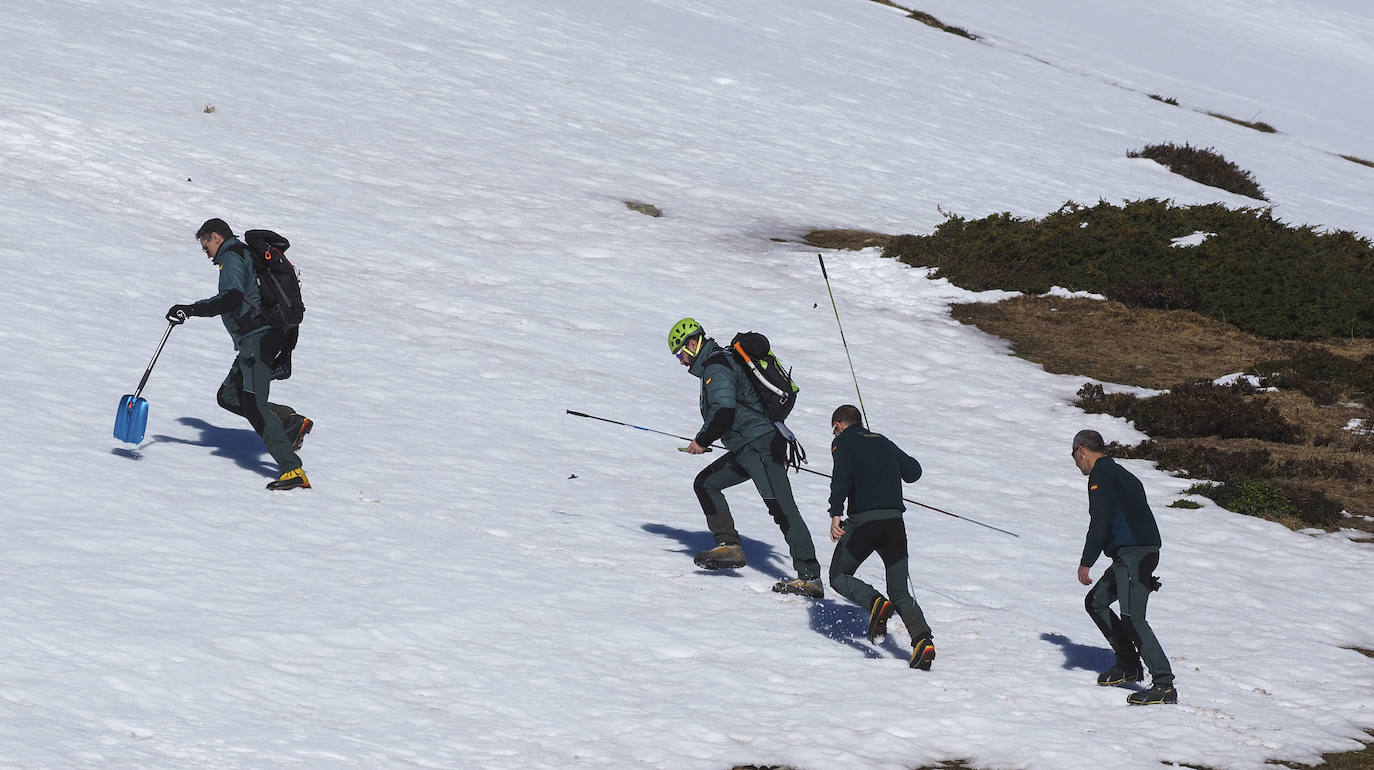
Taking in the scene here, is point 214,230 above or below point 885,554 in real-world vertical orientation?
above

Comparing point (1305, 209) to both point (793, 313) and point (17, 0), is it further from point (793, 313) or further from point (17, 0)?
point (17, 0)

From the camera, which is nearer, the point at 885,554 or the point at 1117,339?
the point at 885,554

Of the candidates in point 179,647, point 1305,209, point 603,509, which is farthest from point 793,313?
point 1305,209

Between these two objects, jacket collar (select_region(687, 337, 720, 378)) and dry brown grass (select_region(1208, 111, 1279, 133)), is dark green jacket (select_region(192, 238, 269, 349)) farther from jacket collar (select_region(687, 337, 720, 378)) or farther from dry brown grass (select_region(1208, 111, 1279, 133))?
dry brown grass (select_region(1208, 111, 1279, 133))

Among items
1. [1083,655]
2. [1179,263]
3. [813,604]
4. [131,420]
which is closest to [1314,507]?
[1083,655]

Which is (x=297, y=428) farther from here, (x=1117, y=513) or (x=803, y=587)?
(x=1117, y=513)

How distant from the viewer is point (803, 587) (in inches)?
440

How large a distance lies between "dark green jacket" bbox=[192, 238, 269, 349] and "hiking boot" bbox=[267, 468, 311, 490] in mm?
1231

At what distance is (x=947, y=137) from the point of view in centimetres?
3662

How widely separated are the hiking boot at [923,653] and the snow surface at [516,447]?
0.29 meters

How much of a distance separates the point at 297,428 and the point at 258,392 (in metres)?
0.74

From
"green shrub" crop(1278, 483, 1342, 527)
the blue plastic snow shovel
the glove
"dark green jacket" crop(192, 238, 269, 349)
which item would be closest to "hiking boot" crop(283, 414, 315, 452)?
"dark green jacket" crop(192, 238, 269, 349)

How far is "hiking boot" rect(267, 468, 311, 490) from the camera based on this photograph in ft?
39.2

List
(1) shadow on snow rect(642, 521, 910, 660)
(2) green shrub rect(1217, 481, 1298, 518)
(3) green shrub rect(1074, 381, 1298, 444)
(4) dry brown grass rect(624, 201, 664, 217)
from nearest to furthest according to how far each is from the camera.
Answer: (1) shadow on snow rect(642, 521, 910, 660)
(2) green shrub rect(1217, 481, 1298, 518)
(3) green shrub rect(1074, 381, 1298, 444)
(4) dry brown grass rect(624, 201, 664, 217)
